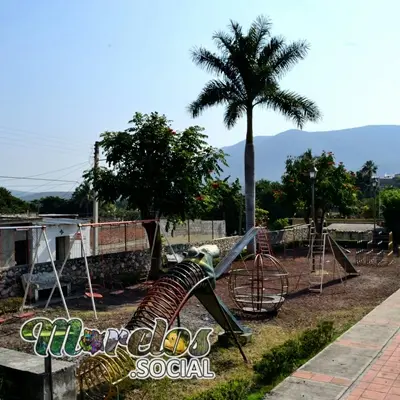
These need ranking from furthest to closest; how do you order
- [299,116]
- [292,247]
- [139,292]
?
[292,247]
[299,116]
[139,292]

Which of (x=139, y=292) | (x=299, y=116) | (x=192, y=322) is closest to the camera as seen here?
(x=192, y=322)

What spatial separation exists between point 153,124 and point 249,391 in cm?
1236

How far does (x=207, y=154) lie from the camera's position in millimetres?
18688

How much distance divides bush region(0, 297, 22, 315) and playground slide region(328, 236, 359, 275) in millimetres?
11445

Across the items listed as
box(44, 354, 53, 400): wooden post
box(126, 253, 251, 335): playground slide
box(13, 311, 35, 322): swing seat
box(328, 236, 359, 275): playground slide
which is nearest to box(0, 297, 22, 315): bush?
box(13, 311, 35, 322): swing seat

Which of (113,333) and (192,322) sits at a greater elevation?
(113,333)

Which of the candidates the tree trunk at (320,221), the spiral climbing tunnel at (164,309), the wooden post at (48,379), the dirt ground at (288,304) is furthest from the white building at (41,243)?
the wooden post at (48,379)

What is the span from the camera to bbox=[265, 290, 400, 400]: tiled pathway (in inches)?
287

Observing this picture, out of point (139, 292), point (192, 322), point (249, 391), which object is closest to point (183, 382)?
point (249, 391)

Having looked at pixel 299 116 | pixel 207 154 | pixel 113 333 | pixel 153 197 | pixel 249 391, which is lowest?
pixel 249 391

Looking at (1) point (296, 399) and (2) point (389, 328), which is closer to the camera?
(1) point (296, 399)

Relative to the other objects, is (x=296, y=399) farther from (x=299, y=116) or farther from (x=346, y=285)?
(x=299, y=116)

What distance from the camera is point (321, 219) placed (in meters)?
31.5

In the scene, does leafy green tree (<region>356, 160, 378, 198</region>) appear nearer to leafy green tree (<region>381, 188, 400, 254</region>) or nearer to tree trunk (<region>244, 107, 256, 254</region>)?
leafy green tree (<region>381, 188, 400, 254</region>)
